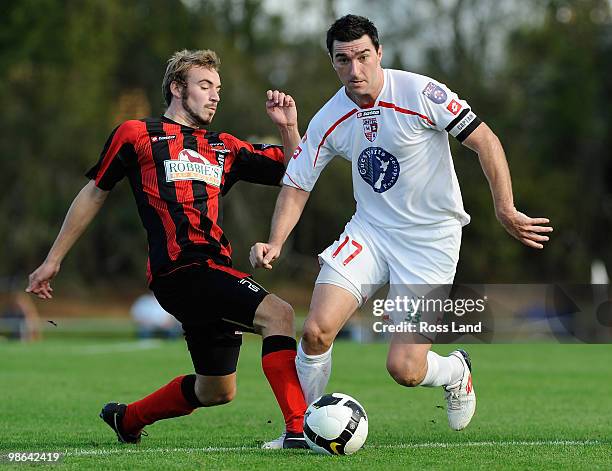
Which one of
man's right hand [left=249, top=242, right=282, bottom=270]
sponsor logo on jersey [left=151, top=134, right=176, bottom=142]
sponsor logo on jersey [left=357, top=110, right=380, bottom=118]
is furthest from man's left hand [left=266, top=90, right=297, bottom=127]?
man's right hand [left=249, top=242, right=282, bottom=270]

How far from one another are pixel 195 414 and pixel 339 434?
3844 mm

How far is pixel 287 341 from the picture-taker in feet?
21.3

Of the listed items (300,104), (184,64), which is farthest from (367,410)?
(300,104)

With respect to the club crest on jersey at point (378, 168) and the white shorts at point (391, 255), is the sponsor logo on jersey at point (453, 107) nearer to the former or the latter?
the club crest on jersey at point (378, 168)

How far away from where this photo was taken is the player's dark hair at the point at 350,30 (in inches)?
261

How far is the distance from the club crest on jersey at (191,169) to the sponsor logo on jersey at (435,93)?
1390 millimetres

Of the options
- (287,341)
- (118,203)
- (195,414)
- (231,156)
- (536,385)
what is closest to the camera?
(287,341)

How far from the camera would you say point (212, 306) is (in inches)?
256

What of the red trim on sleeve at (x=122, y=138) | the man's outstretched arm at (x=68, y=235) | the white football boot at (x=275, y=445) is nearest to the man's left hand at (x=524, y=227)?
the white football boot at (x=275, y=445)

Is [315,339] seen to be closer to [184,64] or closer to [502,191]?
[502,191]

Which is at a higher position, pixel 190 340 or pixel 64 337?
pixel 190 340

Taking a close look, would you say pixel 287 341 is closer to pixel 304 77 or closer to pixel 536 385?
pixel 536 385

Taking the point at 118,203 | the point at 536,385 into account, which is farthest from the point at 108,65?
the point at 536,385

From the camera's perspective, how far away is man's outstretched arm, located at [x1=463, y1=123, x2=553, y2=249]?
632 cm
